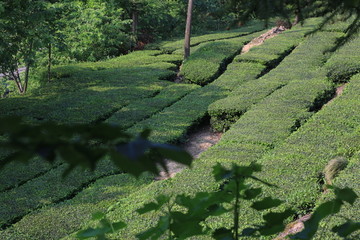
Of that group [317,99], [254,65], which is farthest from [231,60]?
[317,99]

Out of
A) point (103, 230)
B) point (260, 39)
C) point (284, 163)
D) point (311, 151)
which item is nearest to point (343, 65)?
point (311, 151)

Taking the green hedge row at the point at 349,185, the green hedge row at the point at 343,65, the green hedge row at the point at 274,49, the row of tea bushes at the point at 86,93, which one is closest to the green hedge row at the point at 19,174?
the row of tea bushes at the point at 86,93

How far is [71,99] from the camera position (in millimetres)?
14164

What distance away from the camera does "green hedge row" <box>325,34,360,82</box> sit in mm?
13523

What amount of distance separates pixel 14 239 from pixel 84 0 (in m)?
19.1

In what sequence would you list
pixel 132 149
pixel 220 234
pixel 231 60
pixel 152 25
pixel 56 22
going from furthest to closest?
pixel 152 25, pixel 231 60, pixel 56 22, pixel 220 234, pixel 132 149

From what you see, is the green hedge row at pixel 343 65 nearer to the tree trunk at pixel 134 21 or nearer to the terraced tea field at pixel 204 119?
the terraced tea field at pixel 204 119

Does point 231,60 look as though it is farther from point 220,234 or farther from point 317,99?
point 220,234

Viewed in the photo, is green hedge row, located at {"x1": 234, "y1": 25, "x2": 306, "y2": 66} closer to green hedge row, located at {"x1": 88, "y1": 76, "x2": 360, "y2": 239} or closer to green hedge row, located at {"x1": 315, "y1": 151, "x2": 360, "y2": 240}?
green hedge row, located at {"x1": 88, "y1": 76, "x2": 360, "y2": 239}

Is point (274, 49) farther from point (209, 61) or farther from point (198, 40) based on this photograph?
point (198, 40)

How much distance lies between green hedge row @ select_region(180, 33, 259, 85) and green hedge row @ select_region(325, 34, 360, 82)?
12.6 feet

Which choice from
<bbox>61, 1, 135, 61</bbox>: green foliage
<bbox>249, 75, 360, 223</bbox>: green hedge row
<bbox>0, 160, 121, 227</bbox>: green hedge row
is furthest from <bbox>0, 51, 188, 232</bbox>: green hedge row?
<bbox>249, 75, 360, 223</bbox>: green hedge row

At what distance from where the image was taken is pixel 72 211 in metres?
7.97

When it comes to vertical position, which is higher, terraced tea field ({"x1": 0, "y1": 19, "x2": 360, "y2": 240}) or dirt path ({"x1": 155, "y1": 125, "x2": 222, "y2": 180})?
terraced tea field ({"x1": 0, "y1": 19, "x2": 360, "y2": 240})
